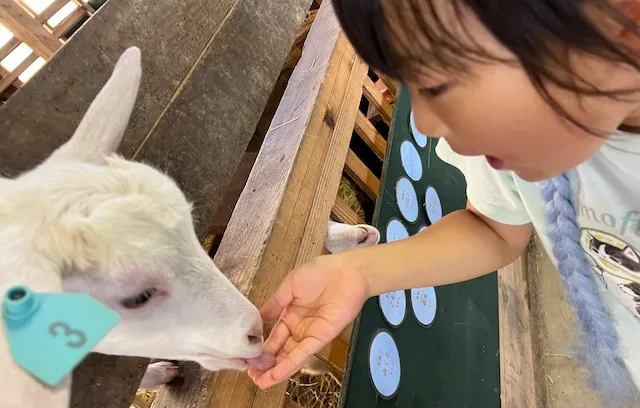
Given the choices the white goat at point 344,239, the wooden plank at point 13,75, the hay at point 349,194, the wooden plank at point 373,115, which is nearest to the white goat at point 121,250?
the white goat at point 344,239

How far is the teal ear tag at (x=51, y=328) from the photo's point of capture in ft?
1.91

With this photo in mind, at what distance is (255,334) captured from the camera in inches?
34.5

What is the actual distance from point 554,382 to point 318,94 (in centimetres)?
126

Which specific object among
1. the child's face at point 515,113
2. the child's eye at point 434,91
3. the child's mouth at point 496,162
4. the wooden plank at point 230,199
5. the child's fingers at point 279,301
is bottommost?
the wooden plank at point 230,199

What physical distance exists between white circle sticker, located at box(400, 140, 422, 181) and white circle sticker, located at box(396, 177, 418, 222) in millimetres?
58

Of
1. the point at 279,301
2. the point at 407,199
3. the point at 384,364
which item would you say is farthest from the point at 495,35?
the point at 407,199

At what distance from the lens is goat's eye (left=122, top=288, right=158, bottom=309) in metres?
0.78

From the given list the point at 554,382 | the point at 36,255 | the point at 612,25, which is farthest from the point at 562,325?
the point at 36,255

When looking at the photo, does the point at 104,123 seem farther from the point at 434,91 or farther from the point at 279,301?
the point at 434,91

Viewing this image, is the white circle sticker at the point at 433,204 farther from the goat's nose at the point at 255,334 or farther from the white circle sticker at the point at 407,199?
the goat's nose at the point at 255,334

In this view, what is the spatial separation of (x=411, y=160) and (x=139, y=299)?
1.38m

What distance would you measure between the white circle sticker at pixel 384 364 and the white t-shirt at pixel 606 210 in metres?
0.53

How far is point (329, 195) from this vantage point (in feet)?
5.03

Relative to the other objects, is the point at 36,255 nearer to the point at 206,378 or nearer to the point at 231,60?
the point at 206,378
